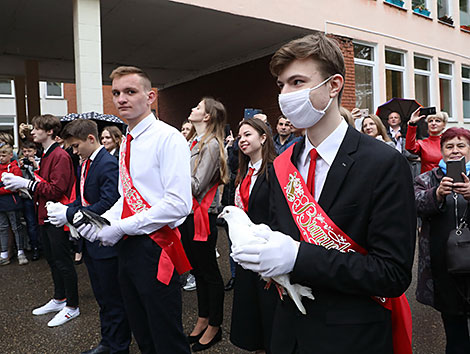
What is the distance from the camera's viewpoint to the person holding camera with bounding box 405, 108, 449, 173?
6020mm

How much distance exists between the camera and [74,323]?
166 inches

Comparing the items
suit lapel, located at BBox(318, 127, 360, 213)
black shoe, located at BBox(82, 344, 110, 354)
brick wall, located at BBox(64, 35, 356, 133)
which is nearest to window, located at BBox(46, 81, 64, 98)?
brick wall, located at BBox(64, 35, 356, 133)

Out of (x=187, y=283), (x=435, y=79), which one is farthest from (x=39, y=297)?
(x=435, y=79)

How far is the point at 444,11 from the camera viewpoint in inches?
576

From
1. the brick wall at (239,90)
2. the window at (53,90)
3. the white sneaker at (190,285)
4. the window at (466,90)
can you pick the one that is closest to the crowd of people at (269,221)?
the white sneaker at (190,285)

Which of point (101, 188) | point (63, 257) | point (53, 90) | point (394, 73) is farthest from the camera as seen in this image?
point (53, 90)

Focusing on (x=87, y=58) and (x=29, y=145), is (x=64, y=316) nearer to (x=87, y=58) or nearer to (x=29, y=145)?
(x=29, y=145)

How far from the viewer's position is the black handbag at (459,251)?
8.64 ft

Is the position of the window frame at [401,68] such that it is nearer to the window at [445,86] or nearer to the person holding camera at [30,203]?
the window at [445,86]

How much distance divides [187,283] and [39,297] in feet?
6.05

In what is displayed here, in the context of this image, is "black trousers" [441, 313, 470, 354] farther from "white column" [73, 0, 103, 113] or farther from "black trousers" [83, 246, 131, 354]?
"white column" [73, 0, 103, 113]

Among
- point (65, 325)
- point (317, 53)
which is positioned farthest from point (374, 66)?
point (317, 53)

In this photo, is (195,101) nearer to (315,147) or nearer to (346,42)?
(346,42)

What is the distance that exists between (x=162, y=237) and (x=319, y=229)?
4.55 ft
